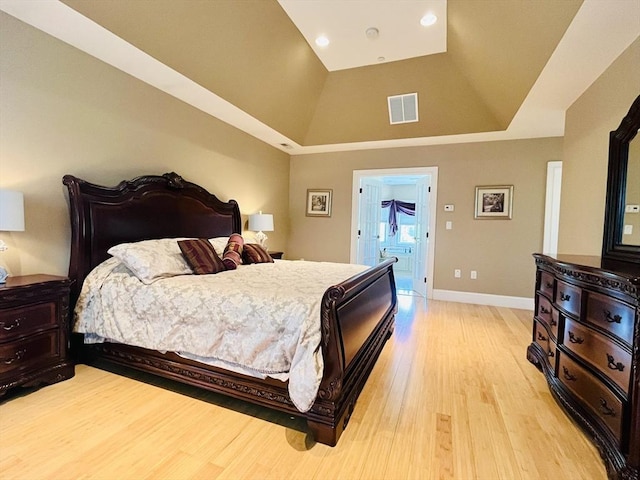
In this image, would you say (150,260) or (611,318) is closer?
(611,318)

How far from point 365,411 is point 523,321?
299cm

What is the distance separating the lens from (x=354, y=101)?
4449 millimetres

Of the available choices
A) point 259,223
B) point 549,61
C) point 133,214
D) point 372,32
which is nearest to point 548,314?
point 549,61

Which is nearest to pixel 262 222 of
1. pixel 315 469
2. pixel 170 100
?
pixel 170 100

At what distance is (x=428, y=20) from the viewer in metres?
3.10

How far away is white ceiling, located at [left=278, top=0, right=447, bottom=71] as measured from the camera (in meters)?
2.93

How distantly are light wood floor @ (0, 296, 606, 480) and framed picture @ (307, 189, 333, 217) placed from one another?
3.60 m

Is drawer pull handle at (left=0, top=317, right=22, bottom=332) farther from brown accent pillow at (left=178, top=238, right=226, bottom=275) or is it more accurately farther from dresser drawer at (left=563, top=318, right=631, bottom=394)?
dresser drawer at (left=563, top=318, right=631, bottom=394)

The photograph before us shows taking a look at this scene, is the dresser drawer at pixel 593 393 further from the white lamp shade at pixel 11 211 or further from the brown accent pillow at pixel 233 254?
the white lamp shade at pixel 11 211

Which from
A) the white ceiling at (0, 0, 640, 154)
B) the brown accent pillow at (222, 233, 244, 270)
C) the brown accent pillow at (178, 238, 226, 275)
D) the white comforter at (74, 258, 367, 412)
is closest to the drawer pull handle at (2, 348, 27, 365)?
the white comforter at (74, 258, 367, 412)

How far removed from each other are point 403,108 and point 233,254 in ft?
10.3

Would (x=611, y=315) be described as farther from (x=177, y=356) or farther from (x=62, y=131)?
(x=62, y=131)

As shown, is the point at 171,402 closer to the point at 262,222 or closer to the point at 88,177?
the point at 88,177

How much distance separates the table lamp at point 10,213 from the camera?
6.25 feet
